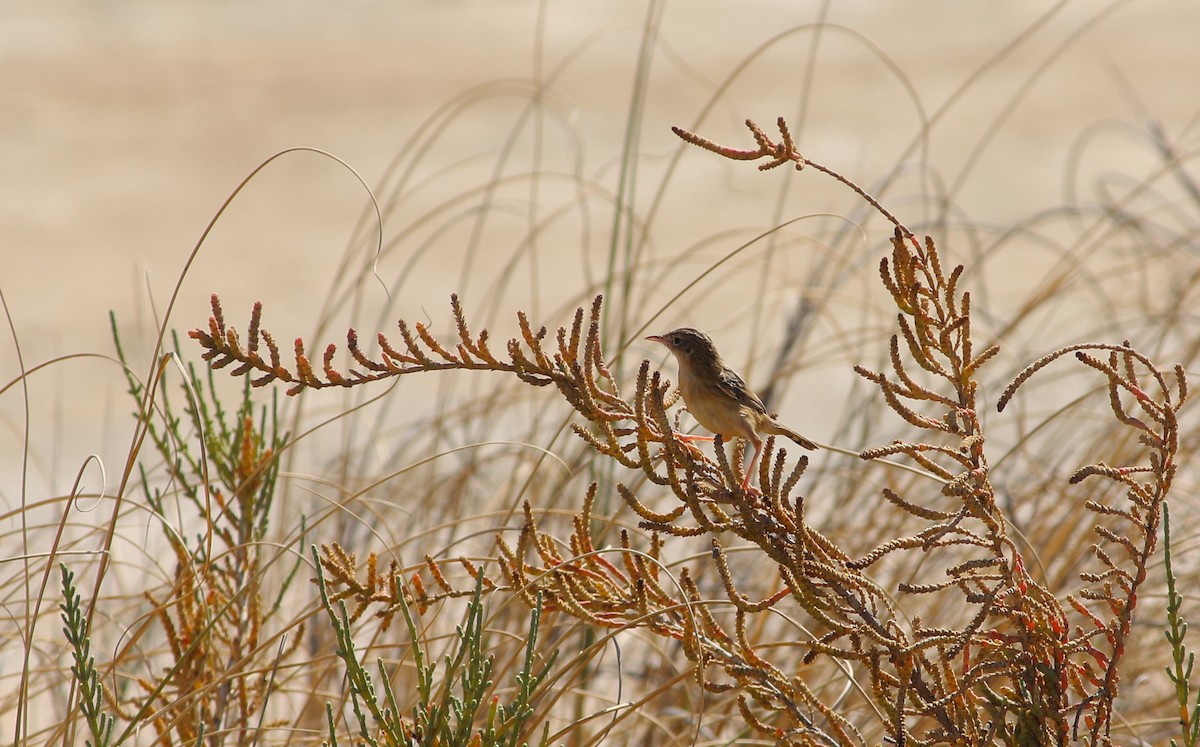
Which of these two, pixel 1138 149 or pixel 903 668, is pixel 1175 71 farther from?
pixel 903 668

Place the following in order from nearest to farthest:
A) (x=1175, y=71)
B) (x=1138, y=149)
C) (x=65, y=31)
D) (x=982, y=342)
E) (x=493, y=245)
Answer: (x=982, y=342), (x=493, y=245), (x=1138, y=149), (x=1175, y=71), (x=65, y=31)

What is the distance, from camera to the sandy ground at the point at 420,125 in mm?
8289

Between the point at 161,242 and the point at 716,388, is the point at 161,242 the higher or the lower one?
the higher one

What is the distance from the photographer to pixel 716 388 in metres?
2.83

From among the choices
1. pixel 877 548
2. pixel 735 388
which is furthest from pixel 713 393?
pixel 877 548

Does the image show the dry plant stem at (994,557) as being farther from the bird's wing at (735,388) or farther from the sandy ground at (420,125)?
the sandy ground at (420,125)

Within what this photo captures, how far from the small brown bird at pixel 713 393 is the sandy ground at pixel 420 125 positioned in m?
4.54

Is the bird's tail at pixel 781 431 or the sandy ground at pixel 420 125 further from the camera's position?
the sandy ground at pixel 420 125

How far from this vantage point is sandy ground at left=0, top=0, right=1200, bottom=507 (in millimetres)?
8289

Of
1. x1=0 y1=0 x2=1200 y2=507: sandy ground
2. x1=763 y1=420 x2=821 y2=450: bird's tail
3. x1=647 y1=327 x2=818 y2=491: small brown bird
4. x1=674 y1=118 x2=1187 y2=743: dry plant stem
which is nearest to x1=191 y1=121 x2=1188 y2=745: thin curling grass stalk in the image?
x1=674 y1=118 x2=1187 y2=743: dry plant stem

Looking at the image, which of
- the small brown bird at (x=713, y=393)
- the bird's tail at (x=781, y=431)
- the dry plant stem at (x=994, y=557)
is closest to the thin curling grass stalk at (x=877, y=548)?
the dry plant stem at (x=994, y=557)

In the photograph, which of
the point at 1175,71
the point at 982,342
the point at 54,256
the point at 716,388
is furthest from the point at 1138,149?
the point at 716,388

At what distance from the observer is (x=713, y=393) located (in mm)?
2811

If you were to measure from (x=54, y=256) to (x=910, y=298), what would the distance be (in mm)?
7984
